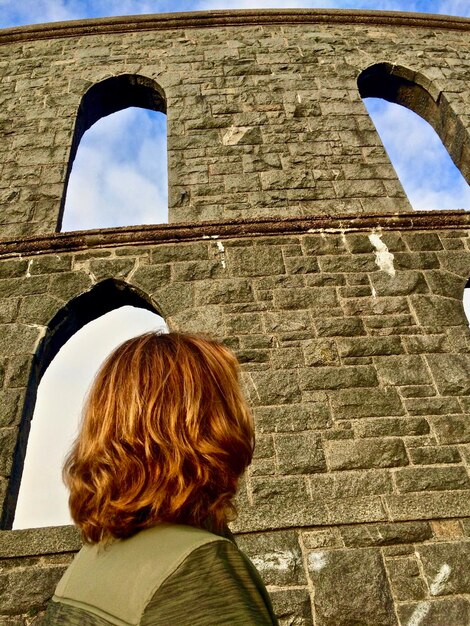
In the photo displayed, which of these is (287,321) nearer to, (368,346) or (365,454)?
(368,346)

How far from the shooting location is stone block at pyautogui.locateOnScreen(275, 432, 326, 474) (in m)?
3.47

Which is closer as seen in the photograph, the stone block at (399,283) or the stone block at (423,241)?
the stone block at (399,283)

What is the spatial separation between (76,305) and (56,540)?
203 centimetres

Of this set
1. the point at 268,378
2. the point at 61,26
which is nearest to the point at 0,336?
the point at 268,378

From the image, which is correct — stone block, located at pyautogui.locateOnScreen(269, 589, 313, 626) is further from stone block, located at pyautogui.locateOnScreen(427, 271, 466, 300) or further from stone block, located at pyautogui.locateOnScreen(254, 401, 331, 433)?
stone block, located at pyautogui.locateOnScreen(427, 271, 466, 300)

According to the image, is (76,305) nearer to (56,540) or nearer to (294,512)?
(56,540)

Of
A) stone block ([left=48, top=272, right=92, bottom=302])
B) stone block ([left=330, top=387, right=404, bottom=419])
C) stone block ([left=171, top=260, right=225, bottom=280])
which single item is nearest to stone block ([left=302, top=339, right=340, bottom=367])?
stone block ([left=330, top=387, right=404, bottom=419])

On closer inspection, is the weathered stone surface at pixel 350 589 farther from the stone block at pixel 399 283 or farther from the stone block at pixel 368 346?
the stone block at pixel 399 283

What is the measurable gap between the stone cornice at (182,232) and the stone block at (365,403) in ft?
5.57

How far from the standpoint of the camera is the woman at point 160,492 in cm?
93

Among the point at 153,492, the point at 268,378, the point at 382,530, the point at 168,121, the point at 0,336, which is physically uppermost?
the point at 168,121

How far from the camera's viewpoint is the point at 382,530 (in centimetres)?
320

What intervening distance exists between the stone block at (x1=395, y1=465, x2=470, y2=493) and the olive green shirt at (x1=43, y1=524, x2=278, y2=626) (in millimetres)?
2715

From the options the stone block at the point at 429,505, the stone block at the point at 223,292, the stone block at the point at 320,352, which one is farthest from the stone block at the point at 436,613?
the stone block at the point at 223,292
